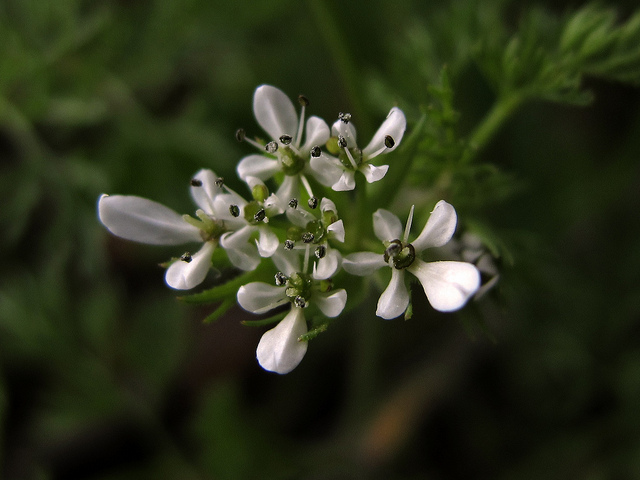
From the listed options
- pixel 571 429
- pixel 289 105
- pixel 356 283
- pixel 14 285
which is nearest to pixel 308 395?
pixel 571 429

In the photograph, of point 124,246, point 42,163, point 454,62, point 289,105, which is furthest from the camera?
point 124,246

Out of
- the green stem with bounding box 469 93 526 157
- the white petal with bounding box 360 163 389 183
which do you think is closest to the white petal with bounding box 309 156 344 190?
the white petal with bounding box 360 163 389 183

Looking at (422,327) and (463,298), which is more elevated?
(422,327)

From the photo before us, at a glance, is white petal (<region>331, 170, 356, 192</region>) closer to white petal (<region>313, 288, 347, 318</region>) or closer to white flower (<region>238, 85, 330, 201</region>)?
white flower (<region>238, 85, 330, 201</region>)

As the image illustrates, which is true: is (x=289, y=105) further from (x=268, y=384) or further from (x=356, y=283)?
(x=268, y=384)

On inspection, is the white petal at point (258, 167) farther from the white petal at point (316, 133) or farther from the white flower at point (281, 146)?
the white petal at point (316, 133)

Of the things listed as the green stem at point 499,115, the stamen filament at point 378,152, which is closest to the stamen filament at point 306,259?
the stamen filament at point 378,152
